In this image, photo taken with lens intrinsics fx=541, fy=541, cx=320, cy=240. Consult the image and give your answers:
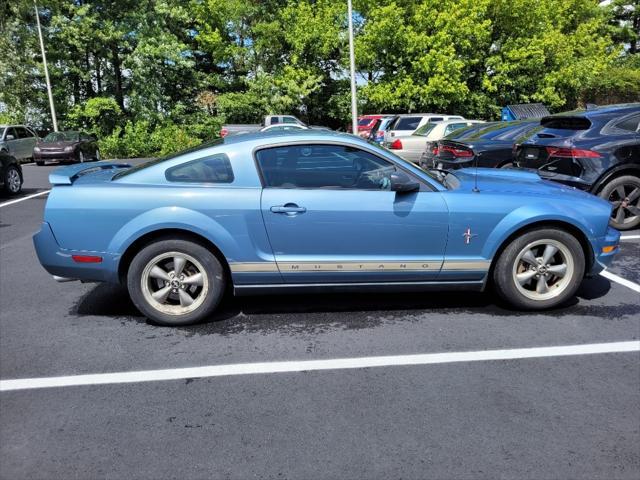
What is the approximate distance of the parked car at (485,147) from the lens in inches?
394

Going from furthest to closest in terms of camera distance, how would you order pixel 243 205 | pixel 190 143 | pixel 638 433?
1. pixel 190 143
2. pixel 243 205
3. pixel 638 433

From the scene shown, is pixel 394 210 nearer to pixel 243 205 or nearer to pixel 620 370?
pixel 243 205

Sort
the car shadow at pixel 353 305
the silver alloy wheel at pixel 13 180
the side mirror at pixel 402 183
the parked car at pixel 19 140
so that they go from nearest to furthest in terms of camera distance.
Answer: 1. the side mirror at pixel 402 183
2. the car shadow at pixel 353 305
3. the silver alloy wheel at pixel 13 180
4. the parked car at pixel 19 140

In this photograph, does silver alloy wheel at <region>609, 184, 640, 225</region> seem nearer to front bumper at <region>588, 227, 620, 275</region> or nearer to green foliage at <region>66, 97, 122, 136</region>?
front bumper at <region>588, 227, 620, 275</region>

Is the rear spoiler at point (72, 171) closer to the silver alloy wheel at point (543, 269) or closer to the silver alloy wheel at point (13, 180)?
the silver alloy wheel at point (543, 269)

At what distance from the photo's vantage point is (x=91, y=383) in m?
3.37

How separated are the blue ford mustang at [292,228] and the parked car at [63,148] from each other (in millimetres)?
18346

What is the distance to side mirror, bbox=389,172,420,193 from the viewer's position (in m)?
4.08

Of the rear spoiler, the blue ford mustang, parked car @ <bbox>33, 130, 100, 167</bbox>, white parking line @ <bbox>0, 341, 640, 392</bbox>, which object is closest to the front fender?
the blue ford mustang

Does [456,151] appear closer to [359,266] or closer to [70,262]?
[359,266]

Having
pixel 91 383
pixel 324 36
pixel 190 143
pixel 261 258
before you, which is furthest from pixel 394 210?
pixel 324 36

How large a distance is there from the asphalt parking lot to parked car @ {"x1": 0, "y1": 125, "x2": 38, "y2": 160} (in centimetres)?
1898

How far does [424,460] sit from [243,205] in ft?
7.47

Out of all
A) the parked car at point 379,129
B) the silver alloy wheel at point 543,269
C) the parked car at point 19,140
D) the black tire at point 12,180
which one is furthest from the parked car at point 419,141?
the parked car at point 19,140
